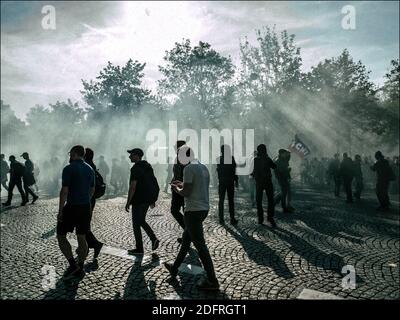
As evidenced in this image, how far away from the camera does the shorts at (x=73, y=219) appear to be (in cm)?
514

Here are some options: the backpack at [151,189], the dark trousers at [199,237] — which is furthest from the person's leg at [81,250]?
the dark trousers at [199,237]

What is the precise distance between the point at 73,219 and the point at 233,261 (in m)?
2.73

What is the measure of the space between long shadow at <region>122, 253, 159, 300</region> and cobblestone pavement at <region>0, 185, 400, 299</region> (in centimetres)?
1

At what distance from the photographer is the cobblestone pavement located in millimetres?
4535

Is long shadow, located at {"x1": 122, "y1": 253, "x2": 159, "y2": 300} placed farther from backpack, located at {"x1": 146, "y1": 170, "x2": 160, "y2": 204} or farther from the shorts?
backpack, located at {"x1": 146, "y1": 170, "x2": 160, "y2": 204}

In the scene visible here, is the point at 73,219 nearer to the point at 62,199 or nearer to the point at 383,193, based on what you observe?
the point at 62,199

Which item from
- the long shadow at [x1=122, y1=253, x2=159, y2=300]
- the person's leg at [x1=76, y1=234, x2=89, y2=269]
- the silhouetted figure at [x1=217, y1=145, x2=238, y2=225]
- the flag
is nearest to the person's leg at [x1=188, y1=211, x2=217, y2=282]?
the long shadow at [x1=122, y1=253, x2=159, y2=300]

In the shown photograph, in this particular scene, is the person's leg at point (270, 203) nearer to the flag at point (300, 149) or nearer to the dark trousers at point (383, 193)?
the dark trousers at point (383, 193)

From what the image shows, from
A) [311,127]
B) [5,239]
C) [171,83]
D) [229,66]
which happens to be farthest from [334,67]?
[5,239]

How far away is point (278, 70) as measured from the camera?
34031mm

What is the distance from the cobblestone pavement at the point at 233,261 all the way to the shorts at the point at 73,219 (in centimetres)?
72

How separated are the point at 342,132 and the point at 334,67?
7557mm

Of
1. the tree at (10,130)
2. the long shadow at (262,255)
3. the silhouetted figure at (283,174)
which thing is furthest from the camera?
the tree at (10,130)
